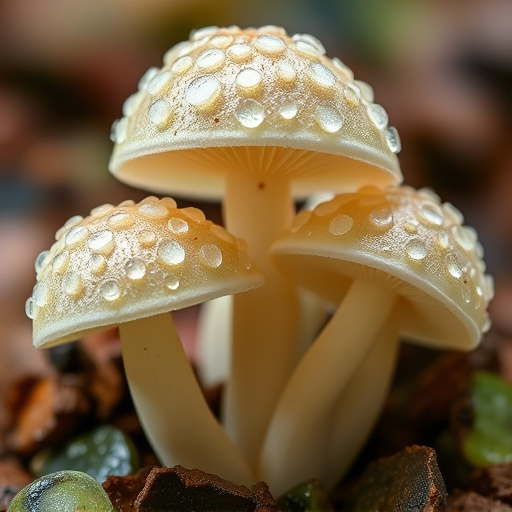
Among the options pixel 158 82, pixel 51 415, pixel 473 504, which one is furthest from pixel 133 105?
pixel 473 504

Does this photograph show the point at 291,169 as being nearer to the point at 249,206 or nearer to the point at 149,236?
the point at 249,206

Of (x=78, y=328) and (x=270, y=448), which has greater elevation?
(x=78, y=328)

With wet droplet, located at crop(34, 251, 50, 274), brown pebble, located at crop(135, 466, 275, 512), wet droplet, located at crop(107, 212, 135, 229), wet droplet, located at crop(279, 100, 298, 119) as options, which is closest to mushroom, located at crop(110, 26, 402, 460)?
wet droplet, located at crop(279, 100, 298, 119)

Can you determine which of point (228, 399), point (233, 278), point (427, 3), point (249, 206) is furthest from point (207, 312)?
point (427, 3)

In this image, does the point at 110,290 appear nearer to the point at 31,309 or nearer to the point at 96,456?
the point at 31,309

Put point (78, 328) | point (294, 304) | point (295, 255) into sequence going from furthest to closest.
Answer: point (294, 304)
point (295, 255)
point (78, 328)

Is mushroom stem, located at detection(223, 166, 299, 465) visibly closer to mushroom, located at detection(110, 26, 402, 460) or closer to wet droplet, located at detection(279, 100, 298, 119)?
mushroom, located at detection(110, 26, 402, 460)

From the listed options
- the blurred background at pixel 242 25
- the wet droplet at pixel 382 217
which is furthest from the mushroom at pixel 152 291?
the blurred background at pixel 242 25
